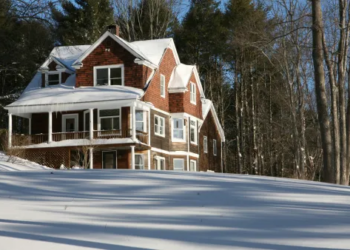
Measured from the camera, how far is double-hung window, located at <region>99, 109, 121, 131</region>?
32500mm

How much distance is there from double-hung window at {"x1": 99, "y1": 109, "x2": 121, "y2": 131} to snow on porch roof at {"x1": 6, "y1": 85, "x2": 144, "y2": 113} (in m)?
1.26

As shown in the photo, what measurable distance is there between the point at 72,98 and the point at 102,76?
2.55 m

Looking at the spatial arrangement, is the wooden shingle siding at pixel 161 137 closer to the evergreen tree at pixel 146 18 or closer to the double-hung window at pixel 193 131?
the double-hung window at pixel 193 131

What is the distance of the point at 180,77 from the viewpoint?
35594mm

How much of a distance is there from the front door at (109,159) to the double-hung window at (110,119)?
1396mm

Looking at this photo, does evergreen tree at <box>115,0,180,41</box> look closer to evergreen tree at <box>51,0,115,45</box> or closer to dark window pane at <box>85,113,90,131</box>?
evergreen tree at <box>51,0,115,45</box>

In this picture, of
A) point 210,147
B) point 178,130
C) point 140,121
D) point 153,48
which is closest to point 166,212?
point 140,121

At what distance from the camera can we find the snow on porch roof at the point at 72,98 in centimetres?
3119

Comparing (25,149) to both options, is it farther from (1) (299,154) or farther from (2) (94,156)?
(1) (299,154)

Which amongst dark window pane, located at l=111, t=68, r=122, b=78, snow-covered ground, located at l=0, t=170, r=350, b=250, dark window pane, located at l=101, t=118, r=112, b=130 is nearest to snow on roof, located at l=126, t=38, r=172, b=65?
dark window pane, located at l=111, t=68, r=122, b=78

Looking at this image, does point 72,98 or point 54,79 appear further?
point 54,79

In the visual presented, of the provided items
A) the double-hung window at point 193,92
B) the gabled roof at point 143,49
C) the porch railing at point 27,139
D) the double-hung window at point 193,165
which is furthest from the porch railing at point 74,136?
the double-hung window at point 193,92

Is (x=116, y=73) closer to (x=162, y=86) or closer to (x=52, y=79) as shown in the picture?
(x=162, y=86)

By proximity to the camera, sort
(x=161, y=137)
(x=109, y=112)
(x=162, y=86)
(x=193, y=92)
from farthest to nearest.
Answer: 1. (x=193, y=92)
2. (x=162, y=86)
3. (x=161, y=137)
4. (x=109, y=112)
